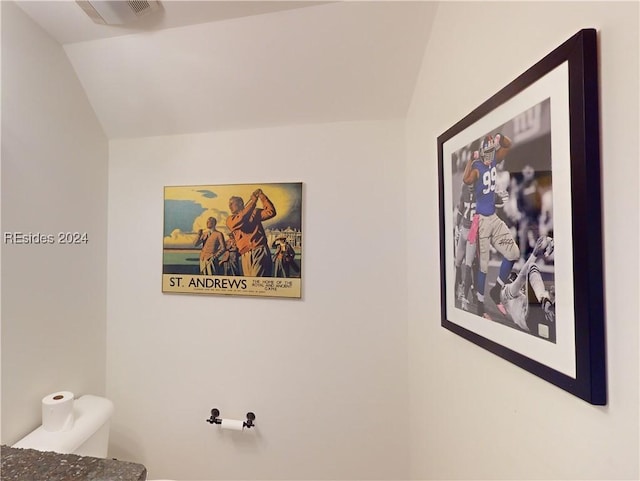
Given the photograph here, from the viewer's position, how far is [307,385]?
149 cm

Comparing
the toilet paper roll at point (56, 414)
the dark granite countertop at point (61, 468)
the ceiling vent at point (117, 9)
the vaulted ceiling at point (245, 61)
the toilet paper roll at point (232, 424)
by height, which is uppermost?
the ceiling vent at point (117, 9)

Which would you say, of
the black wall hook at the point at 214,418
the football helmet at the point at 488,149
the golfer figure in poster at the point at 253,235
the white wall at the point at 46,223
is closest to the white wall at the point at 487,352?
the football helmet at the point at 488,149

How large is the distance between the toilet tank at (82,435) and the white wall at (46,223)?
0.31ft

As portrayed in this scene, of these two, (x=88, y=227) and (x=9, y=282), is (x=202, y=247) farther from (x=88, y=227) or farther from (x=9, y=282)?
(x=9, y=282)

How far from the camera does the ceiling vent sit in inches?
43.2

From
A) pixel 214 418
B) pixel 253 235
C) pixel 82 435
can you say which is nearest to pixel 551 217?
pixel 253 235

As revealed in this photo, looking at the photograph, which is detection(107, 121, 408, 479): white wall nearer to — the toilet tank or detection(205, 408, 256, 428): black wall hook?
detection(205, 408, 256, 428): black wall hook

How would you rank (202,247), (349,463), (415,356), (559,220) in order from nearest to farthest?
1. (559,220)
2. (415,356)
3. (349,463)
4. (202,247)

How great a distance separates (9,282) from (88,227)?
459 millimetres

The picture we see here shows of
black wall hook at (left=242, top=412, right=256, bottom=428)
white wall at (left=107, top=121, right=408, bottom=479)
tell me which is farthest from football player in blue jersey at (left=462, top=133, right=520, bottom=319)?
black wall hook at (left=242, top=412, right=256, bottom=428)

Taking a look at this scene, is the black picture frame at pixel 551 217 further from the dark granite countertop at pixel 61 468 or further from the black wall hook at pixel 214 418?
the black wall hook at pixel 214 418

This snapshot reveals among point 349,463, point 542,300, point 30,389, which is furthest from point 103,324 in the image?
point 542,300

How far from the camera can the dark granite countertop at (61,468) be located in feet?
2.30

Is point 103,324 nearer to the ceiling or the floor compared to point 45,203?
nearer to the floor
